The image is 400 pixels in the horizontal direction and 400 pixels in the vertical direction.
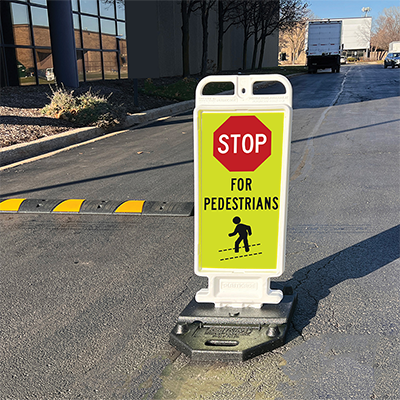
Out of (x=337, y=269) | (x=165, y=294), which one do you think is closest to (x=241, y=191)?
(x=165, y=294)

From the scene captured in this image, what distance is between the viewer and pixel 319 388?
2535mm

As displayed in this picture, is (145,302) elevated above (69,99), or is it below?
below

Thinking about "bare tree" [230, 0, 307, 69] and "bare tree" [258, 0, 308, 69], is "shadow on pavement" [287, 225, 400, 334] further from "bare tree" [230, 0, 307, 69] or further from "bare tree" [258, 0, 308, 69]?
"bare tree" [258, 0, 308, 69]

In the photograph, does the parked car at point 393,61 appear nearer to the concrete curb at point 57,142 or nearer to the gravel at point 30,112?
the gravel at point 30,112

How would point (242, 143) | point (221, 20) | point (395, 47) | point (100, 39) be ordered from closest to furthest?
point (242, 143)
point (100, 39)
point (221, 20)
point (395, 47)

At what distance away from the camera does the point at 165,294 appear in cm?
364

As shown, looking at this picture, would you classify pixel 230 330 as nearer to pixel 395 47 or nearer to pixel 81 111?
pixel 81 111

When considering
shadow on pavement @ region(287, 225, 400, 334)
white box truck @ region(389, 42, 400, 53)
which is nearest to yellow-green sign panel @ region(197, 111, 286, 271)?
shadow on pavement @ region(287, 225, 400, 334)

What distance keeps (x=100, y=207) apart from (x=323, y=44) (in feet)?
136

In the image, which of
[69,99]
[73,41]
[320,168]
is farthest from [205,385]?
[73,41]

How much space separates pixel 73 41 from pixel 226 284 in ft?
56.5

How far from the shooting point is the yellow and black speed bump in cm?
571

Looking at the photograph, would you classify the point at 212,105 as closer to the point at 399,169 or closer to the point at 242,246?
the point at 242,246

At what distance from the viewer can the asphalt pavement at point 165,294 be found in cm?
262
